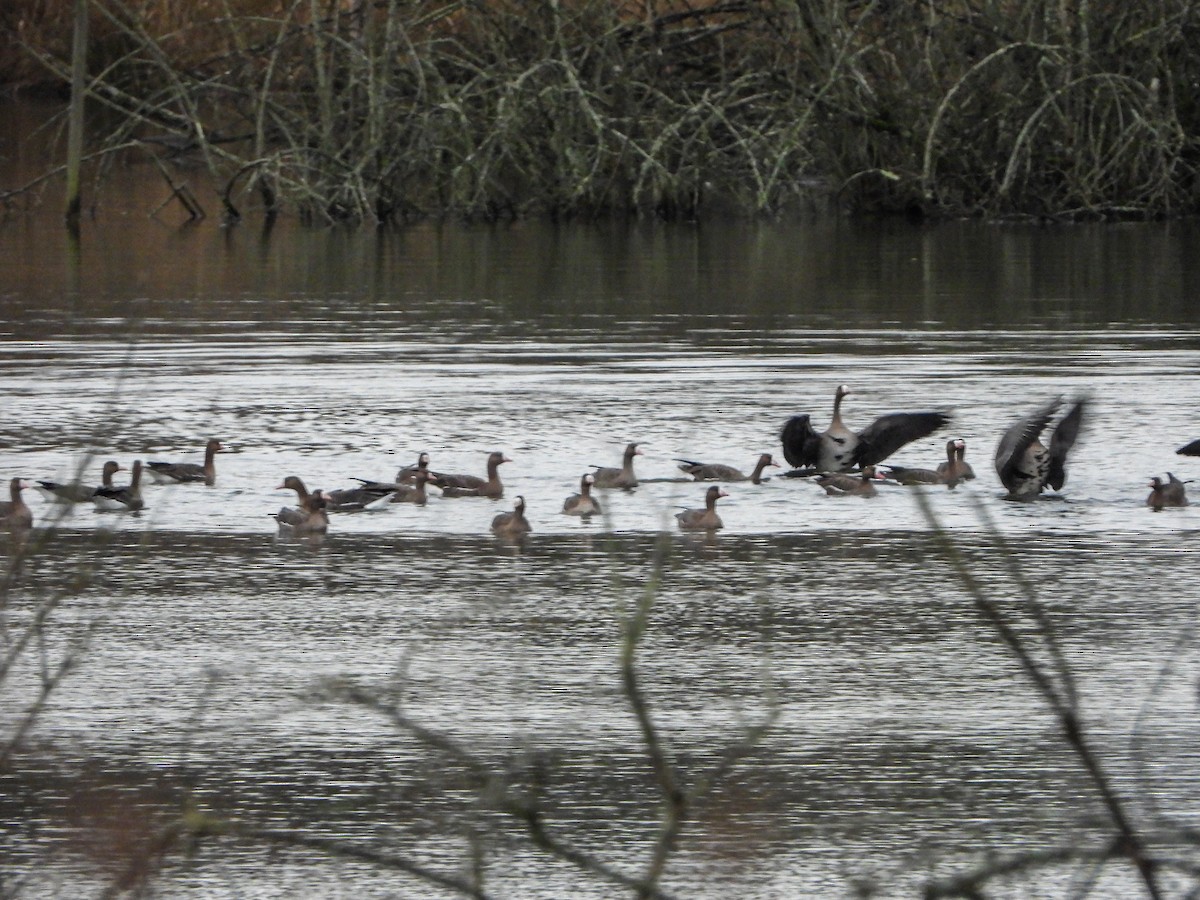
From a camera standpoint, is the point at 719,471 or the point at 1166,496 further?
the point at 719,471

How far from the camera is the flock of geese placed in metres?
9.79

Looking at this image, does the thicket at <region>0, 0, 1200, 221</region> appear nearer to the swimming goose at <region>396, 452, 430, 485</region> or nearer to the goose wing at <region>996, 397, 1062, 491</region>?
the goose wing at <region>996, 397, 1062, 491</region>

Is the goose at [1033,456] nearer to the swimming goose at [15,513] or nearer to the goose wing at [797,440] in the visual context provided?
the goose wing at [797,440]

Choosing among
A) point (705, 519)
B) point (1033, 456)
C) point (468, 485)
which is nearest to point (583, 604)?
point (705, 519)

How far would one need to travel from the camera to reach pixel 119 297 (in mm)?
20094

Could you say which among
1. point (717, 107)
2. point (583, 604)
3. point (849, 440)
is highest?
point (717, 107)

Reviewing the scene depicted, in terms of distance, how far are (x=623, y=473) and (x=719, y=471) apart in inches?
16.4

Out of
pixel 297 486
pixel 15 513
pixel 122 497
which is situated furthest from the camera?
pixel 297 486

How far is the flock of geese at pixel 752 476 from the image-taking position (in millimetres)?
9789

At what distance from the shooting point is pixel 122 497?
392 inches

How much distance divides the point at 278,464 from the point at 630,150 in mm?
19608

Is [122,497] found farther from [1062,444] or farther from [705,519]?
[1062,444]

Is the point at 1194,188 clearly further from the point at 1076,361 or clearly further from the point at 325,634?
the point at 325,634

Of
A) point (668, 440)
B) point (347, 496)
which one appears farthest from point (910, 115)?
point (347, 496)
